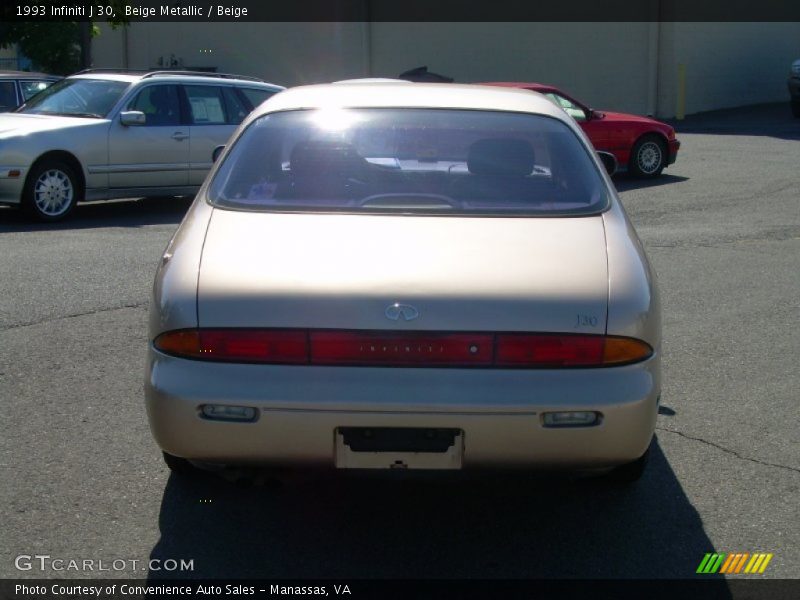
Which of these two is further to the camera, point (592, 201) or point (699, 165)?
point (699, 165)

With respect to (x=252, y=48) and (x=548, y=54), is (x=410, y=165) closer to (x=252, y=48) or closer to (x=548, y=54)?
(x=548, y=54)

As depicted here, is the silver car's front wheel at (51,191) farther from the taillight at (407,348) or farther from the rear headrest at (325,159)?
the taillight at (407,348)

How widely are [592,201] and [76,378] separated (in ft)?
9.89

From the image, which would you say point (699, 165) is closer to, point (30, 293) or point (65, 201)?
point (65, 201)

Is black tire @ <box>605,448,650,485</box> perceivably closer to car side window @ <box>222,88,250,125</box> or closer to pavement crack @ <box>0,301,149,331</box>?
pavement crack @ <box>0,301,149,331</box>

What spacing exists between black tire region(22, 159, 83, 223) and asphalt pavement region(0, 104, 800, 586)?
157 inches

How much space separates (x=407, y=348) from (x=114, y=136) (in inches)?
381

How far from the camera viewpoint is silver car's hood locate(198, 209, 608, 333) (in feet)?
12.0

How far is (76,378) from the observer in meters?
6.08

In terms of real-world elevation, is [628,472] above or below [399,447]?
below

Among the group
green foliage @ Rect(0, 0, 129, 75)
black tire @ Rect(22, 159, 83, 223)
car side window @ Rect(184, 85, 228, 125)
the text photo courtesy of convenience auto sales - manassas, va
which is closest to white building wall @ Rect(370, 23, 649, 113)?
green foliage @ Rect(0, 0, 129, 75)

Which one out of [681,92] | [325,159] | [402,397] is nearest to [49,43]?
[681,92]

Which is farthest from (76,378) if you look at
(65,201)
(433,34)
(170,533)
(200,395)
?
(433,34)

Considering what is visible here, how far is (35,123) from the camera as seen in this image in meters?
12.2
